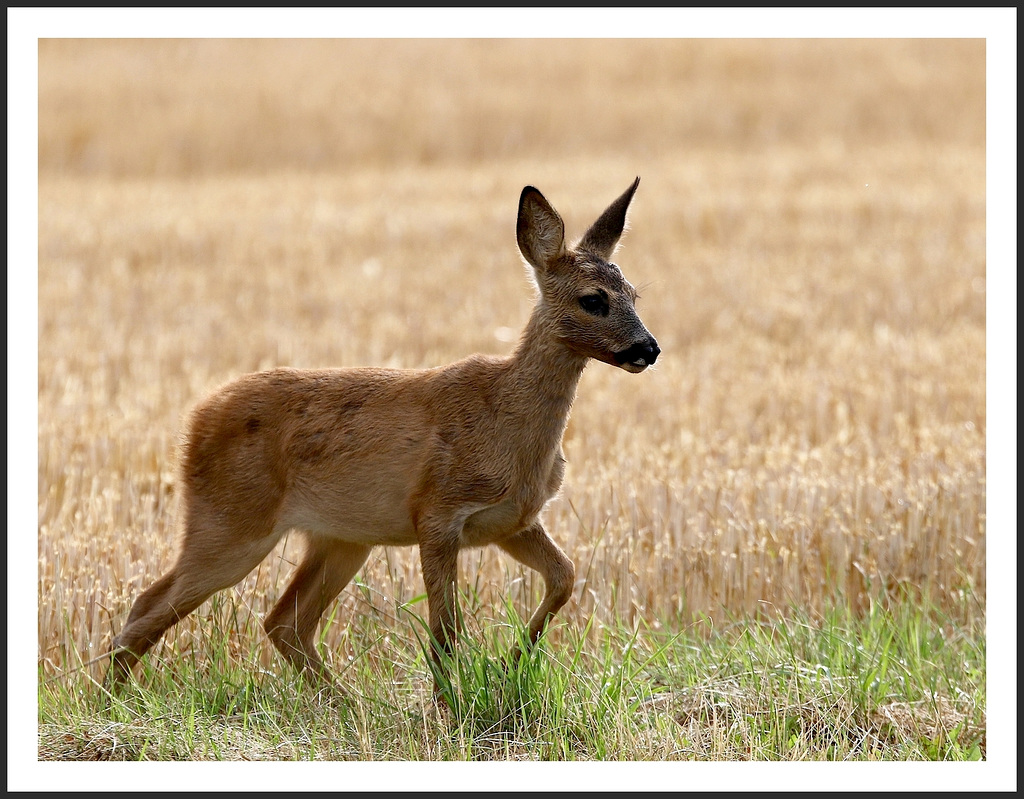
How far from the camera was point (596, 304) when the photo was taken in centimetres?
480

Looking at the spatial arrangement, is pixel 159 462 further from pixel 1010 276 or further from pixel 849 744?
pixel 1010 276

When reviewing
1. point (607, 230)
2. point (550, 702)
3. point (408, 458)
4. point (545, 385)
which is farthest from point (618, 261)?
point (550, 702)

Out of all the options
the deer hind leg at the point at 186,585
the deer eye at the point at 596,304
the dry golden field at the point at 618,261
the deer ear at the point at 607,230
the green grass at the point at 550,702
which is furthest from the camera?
the dry golden field at the point at 618,261

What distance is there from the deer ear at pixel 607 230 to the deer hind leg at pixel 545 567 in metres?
1.18

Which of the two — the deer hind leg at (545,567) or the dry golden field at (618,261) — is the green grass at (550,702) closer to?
the deer hind leg at (545,567)

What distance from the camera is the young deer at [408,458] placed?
15.9 feet

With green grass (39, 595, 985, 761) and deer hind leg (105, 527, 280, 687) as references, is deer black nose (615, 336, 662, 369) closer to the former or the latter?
green grass (39, 595, 985, 761)

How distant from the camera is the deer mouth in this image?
4617 millimetres

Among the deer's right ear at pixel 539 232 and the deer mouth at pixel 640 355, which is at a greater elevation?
the deer's right ear at pixel 539 232

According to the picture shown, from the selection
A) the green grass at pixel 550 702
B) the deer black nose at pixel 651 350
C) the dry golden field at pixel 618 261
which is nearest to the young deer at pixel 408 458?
the deer black nose at pixel 651 350

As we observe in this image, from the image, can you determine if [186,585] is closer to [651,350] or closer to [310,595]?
[310,595]

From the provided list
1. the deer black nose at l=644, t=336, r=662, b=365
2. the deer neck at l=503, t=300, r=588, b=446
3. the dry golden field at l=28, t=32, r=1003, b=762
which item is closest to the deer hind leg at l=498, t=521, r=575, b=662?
the deer neck at l=503, t=300, r=588, b=446

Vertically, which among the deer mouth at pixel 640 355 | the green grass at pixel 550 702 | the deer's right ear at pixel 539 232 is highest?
the deer's right ear at pixel 539 232

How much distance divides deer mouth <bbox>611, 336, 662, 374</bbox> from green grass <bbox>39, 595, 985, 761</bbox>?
3.96ft
